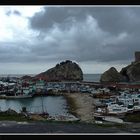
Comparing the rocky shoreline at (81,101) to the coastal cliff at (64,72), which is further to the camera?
the rocky shoreline at (81,101)

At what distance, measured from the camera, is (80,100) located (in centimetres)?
547

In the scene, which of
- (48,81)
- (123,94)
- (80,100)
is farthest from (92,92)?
(48,81)

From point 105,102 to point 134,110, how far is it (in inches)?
54.4

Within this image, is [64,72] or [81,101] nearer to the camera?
[64,72]

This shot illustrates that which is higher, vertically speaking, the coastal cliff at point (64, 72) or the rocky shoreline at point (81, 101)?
the coastal cliff at point (64, 72)

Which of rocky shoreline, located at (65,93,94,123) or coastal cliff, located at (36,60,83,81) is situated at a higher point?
coastal cliff, located at (36,60,83,81)

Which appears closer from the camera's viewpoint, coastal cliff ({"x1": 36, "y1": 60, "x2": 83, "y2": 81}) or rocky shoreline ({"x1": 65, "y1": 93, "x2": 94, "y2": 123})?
coastal cliff ({"x1": 36, "y1": 60, "x2": 83, "y2": 81})

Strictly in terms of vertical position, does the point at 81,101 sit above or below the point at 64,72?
below
